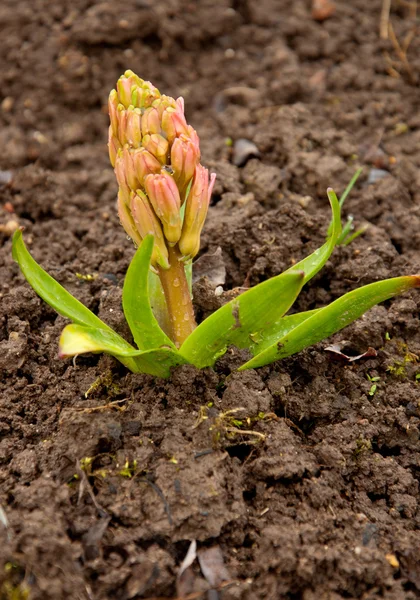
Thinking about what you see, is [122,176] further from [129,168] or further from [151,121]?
[151,121]

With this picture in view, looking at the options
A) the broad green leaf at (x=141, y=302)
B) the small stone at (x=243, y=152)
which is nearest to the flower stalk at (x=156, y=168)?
the broad green leaf at (x=141, y=302)

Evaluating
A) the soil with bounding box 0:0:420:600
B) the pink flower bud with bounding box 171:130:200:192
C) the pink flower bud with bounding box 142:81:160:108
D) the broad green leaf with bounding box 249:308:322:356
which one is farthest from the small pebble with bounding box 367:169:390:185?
the pink flower bud with bounding box 142:81:160:108

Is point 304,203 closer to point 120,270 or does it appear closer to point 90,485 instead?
point 120,270

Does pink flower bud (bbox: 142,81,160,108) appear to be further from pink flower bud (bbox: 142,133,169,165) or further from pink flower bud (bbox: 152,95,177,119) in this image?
pink flower bud (bbox: 142,133,169,165)

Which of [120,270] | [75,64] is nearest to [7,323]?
[120,270]

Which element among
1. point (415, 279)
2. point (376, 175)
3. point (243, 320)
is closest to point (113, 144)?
point (243, 320)
